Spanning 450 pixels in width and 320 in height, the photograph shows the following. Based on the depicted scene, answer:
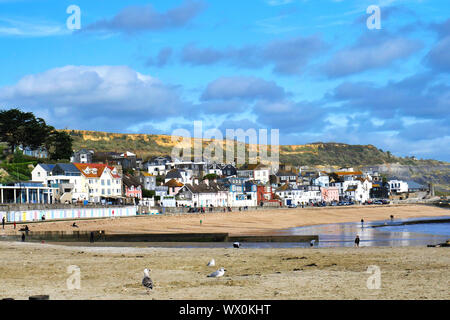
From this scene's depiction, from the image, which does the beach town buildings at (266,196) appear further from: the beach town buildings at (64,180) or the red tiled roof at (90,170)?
the beach town buildings at (64,180)

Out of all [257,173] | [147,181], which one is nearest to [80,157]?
[147,181]

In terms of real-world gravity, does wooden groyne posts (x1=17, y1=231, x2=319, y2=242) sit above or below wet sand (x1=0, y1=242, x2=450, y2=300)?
below

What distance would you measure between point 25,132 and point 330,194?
101443 mm

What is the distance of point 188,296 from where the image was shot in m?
17.7

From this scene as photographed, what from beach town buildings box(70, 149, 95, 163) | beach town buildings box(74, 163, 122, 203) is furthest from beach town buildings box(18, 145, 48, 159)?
beach town buildings box(74, 163, 122, 203)

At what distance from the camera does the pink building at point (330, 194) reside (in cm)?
18038

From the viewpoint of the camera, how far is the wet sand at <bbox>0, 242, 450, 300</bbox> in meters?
18.1

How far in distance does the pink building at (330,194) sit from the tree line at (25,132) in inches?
3414

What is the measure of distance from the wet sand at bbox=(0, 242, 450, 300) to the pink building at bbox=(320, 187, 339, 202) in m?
148

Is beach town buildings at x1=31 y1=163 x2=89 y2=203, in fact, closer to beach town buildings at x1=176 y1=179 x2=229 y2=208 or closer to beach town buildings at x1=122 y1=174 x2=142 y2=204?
beach town buildings at x1=122 y1=174 x2=142 y2=204

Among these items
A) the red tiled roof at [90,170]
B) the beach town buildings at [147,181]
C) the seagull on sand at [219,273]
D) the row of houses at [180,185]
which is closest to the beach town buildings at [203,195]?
the row of houses at [180,185]

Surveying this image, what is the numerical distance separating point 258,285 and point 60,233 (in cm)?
3964

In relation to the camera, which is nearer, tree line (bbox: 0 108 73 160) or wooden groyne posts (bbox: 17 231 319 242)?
wooden groyne posts (bbox: 17 231 319 242)
